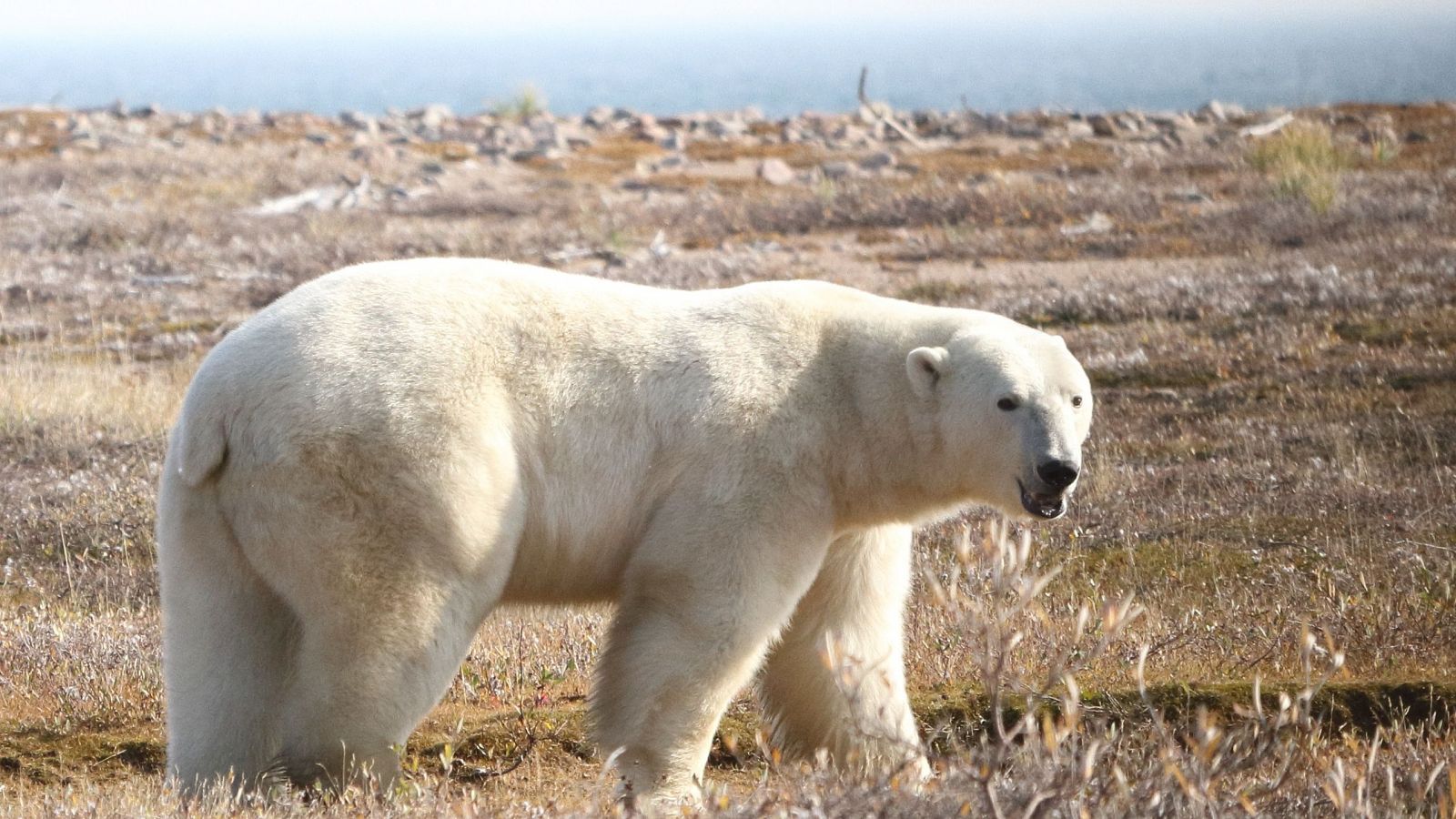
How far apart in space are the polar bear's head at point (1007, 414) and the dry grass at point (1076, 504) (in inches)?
18.3

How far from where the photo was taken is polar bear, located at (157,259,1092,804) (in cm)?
400

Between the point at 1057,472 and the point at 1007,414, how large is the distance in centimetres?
26

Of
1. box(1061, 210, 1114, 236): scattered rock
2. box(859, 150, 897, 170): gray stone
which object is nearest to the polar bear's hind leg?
box(1061, 210, 1114, 236): scattered rock

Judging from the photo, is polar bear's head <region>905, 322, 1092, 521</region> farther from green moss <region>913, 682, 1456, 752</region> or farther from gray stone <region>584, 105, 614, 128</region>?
gray stone <region>584, 105, 614, 128</region>

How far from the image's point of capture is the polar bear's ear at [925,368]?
4.52 metres

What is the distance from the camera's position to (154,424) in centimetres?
946

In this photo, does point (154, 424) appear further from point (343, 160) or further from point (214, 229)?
point (343, 160)

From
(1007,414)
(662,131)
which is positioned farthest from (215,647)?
(662,131)

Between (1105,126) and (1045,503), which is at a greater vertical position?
(1045,503)

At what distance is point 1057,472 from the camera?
14.0 feet

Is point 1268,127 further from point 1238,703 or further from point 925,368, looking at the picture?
point 925,368

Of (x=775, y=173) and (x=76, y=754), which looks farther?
(x=775, y=173)

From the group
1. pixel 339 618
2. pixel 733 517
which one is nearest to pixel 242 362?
pixel 339 618

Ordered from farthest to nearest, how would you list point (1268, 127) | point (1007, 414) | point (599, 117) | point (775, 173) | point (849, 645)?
point (599, 117), point (1268, 127), point (775, 173), point (849, 645), point (1007, 414)
